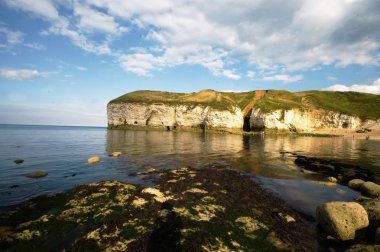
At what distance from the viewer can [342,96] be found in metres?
136

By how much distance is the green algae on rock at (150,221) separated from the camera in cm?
919

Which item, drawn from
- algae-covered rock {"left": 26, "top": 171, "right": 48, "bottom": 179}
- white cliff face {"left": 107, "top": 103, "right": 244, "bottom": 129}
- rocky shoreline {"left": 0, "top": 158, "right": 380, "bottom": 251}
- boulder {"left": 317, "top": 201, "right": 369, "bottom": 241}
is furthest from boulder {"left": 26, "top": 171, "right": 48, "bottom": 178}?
white cliff face {"left": 107, "top": 103, "right": 244, "bottom": 129}

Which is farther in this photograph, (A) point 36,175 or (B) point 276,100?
(B) point 276,100

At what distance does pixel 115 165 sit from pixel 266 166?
1796 centimetres

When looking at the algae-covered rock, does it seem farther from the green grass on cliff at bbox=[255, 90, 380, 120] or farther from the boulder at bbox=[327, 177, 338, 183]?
the green grass on cliff at bbox=[255, 90, 380, 120]

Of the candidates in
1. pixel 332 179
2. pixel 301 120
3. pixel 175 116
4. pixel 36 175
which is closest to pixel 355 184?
pixel 332 179

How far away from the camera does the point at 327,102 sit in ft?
413

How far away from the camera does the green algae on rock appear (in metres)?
9.19

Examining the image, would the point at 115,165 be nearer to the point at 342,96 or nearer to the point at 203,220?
the point at 203,220

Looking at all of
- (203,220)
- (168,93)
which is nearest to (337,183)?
(203,220)

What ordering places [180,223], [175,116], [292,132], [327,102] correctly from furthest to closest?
[327,102] → [175,116] → [292,132] → [180,223]

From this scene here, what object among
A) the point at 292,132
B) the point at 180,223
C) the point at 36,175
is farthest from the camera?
the point at 292,132

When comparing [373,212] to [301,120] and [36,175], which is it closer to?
[36,175]

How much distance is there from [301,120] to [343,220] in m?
111
